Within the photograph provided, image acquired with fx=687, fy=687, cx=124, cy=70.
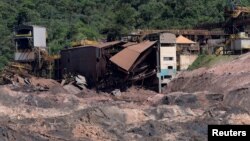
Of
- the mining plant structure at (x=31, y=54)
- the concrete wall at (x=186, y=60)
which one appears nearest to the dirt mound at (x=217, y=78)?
the concrete wall at (x=186, y=60)

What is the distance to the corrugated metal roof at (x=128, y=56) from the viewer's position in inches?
2392

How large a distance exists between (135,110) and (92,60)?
1504cm

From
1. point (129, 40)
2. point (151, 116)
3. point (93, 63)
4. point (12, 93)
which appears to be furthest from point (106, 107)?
point (129, 40)

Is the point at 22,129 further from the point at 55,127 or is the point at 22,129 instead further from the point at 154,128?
the point at 154,128

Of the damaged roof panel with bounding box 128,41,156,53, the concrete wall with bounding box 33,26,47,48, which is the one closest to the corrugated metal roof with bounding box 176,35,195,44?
the damaged roof panel with bounding box 128,41,156,53

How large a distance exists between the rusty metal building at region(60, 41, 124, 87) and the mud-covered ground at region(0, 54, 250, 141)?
107 inches

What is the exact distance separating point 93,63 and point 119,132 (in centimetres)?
1964

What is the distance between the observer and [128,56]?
61438 millimetres

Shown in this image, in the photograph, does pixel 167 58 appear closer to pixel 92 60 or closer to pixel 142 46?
pixel 142 46

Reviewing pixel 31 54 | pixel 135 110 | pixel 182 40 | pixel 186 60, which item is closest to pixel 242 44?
pixel 186 60

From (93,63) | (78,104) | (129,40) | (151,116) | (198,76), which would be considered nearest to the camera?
(151,116)

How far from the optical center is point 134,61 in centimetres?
6069

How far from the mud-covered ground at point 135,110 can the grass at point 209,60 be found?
4.86ft

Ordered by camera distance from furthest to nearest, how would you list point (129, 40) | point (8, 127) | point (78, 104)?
point (129, 40) < point (78, 104) < point (8, 127)
